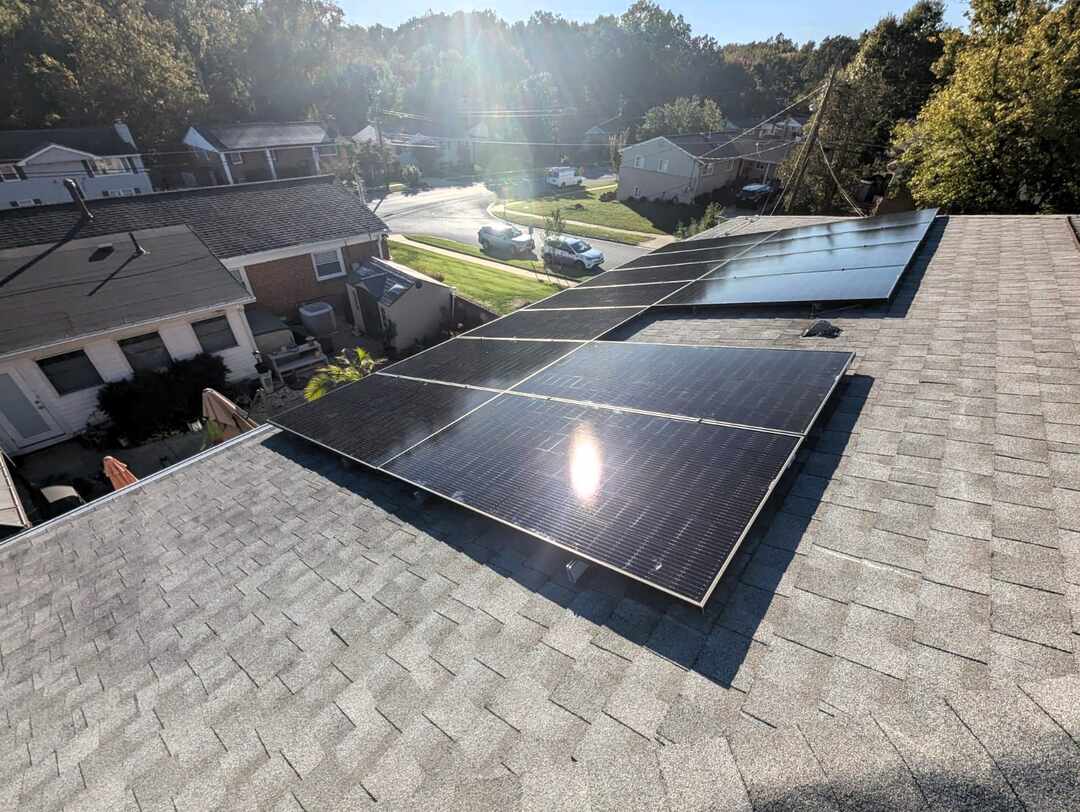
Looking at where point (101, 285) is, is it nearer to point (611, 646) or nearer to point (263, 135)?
point (611, 646)

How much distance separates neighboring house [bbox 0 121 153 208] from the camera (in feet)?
155

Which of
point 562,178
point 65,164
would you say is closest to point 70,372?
point 65,164

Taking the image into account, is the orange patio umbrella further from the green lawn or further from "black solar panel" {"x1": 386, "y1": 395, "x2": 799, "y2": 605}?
the green lawn

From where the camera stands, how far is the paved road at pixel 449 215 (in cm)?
4209

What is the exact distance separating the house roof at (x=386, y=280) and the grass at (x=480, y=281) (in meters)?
3.79

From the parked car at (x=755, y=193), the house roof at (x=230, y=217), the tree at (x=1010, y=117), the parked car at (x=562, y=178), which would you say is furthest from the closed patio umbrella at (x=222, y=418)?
the parked car at (x=562, y=178)

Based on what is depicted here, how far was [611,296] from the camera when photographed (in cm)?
1577

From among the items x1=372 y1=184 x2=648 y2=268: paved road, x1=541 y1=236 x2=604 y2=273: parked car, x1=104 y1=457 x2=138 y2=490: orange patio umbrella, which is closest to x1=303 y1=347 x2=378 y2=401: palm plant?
x1=104 y1=457 x2=138 y2=490: orange patio umbrella

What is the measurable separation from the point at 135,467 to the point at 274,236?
14924 mm

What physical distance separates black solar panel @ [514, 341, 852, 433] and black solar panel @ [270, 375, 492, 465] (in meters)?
1.64

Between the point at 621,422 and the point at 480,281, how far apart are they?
27523 millimetres

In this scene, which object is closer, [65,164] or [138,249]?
[138,249]

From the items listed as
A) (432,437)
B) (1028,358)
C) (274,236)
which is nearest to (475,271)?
(274,236)

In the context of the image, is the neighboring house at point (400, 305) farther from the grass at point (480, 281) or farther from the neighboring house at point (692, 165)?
the neighboring house at point (692, 165)
